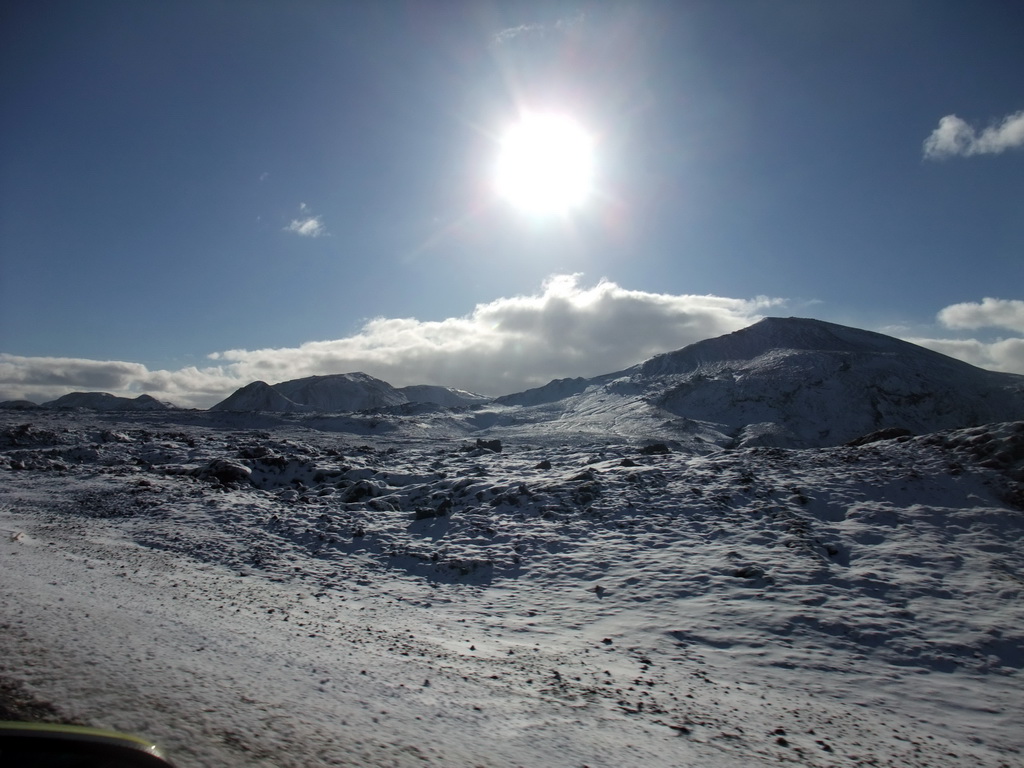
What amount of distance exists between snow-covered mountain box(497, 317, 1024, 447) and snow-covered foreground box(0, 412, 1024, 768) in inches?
1754

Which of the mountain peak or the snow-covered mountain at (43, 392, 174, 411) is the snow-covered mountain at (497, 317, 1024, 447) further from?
the snow-covered mountain at (43, 392, 174, 411)

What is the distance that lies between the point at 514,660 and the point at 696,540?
30.6 feet

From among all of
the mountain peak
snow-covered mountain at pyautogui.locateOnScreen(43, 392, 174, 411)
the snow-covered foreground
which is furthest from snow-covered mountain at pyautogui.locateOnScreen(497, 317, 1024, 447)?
snow-covered mountain at pyautogui.locateOnScreen(43, 392, 174, 411)

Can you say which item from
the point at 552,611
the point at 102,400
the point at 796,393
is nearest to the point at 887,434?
the point at 552,611

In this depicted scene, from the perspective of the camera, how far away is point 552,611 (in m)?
13.0

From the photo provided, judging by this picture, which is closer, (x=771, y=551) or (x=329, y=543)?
(x=771, y=551)

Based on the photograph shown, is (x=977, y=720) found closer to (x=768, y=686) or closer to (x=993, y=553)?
(x=768, y=686)

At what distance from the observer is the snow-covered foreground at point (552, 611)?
6.51m

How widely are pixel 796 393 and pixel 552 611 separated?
83328 mm

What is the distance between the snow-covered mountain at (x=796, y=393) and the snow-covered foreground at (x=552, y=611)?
44.6 m

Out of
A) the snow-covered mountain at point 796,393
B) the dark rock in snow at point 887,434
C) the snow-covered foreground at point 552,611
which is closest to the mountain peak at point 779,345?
the snow-covered mountain at point 796,393

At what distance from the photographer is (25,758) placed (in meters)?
3.06

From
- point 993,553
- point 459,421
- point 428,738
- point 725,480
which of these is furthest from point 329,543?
point 459,421

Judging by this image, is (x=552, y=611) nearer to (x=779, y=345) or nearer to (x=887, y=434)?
(x=887, y=434)
